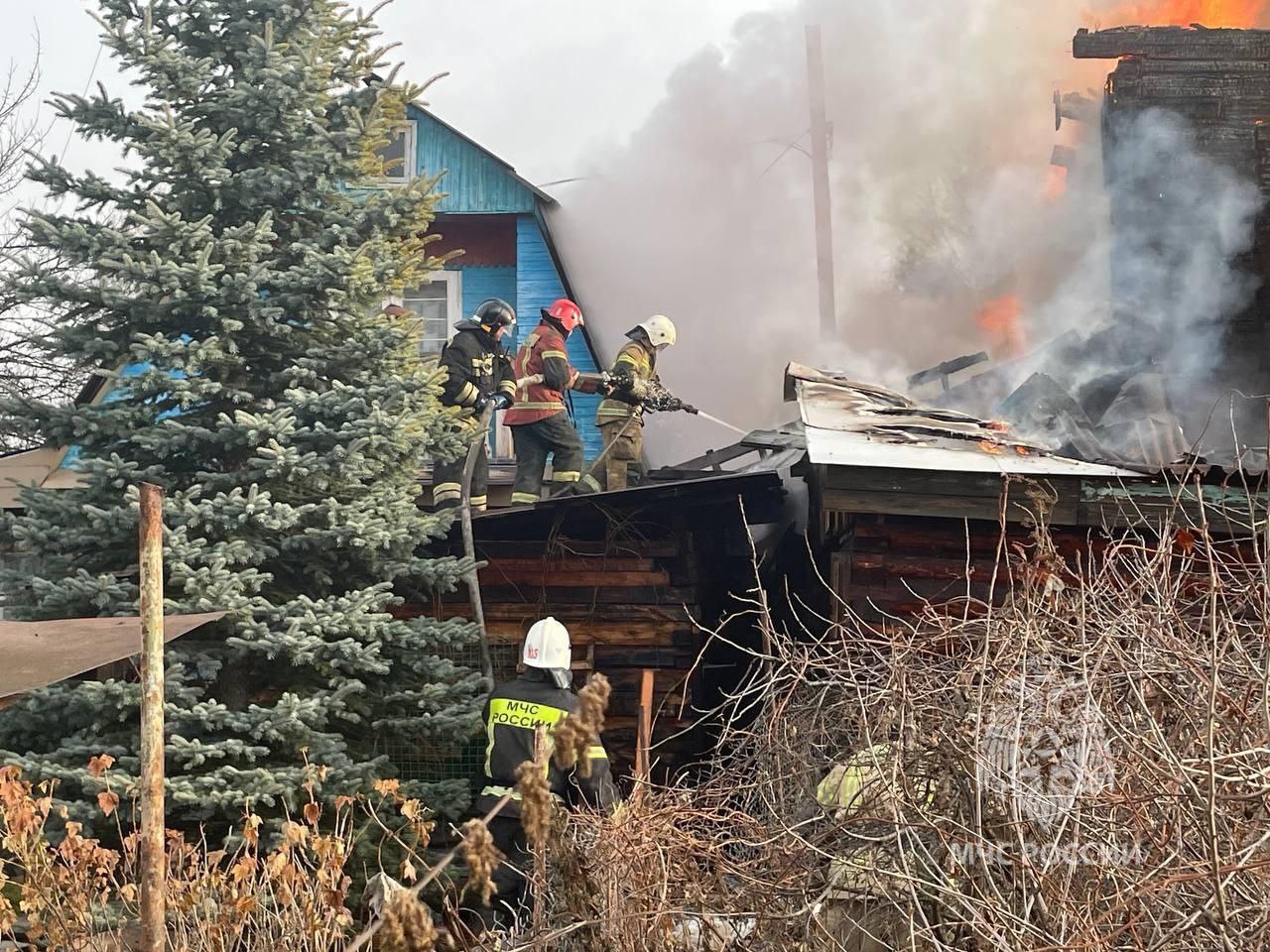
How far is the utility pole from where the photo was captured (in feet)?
62.4

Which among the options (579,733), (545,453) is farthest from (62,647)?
(545,453)

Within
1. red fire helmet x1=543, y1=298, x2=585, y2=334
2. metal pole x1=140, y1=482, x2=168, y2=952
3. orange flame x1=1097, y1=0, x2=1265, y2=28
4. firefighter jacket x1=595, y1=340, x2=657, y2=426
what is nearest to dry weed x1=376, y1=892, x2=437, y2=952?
metal pole x1=140, y1=482, x2=168, y2=952

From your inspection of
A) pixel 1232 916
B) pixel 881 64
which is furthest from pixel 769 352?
pixel 1232 916

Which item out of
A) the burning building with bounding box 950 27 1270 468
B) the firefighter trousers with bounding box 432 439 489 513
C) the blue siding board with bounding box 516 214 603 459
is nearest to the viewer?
the firefighter trousers with bounding box 432 439 489 513

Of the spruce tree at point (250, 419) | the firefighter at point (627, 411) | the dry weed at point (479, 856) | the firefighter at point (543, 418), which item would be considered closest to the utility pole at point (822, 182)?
the firefighter at point (627, 411)

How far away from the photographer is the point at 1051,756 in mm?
4320

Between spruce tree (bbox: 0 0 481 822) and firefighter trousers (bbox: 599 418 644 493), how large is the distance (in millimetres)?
3311

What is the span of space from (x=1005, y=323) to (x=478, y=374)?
8850mm

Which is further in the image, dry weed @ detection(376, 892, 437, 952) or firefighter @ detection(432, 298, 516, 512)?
firefighter @ detection(432, 298, 516, 512)

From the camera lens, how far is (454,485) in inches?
→ 408

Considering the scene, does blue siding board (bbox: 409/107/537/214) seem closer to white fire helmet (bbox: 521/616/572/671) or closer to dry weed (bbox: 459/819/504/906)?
white fire helmet (bbox: 521/616/572/671)

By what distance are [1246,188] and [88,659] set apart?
13.1m

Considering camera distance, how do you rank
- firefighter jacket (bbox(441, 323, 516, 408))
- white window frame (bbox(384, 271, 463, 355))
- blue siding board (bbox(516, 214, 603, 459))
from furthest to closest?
white window frame (bbox(384, 271, 463, 355)) → blue siding board (bbox(516, 214, 603, 459)) → firefighter jacket (bbox(441, 323, 516, 408))

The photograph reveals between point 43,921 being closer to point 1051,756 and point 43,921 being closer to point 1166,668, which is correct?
point 1051,756
